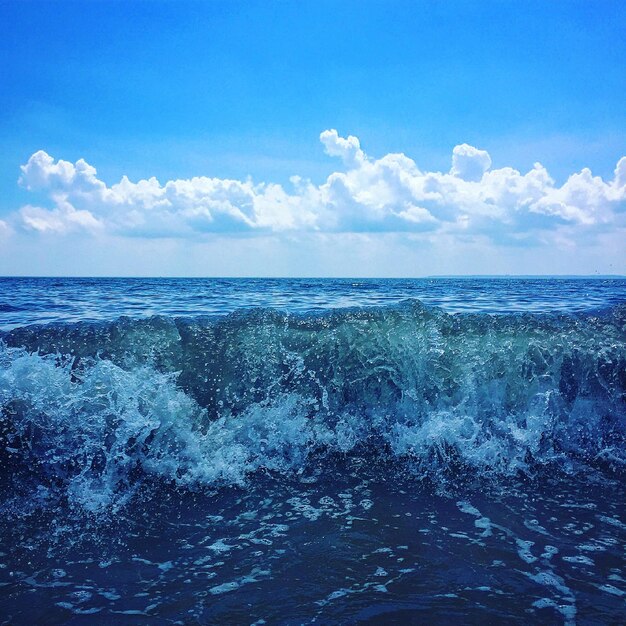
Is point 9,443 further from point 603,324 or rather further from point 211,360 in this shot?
point 603,324

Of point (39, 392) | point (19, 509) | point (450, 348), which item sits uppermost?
point (450, 348)

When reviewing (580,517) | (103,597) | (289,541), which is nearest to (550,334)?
(580,517)

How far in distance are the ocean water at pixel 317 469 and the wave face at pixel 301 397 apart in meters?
0.03

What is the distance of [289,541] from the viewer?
4805mm

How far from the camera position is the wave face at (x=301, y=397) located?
6688mm

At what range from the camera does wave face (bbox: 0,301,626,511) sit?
6688 mm

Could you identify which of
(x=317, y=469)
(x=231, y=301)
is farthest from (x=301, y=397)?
(x=231, y=301)

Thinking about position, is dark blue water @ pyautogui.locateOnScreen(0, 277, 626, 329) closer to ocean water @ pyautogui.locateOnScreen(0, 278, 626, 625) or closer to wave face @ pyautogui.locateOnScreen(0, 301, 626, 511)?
wave face @ pyautogui.locateOnScreen(0, 301, 626, 511)

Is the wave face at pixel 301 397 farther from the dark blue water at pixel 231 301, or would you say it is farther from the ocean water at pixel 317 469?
the dark blue water at pixel 231 301

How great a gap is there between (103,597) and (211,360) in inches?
187

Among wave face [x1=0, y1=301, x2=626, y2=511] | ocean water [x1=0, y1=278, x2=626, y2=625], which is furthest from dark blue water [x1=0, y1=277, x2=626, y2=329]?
ocean water [x1=0, y1=278, x2=626, y2=625]

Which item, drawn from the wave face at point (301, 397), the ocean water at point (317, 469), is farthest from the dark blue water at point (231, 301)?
the ocean water at point (317, 469)

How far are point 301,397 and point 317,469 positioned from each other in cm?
153

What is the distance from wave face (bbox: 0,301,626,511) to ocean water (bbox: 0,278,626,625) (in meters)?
0.03
